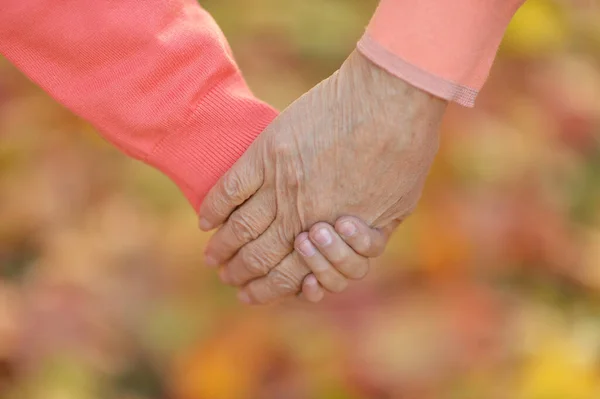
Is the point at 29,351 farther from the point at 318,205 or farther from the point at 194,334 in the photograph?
the point at 318,205

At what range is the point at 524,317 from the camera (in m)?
1.85

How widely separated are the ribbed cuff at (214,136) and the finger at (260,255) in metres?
0.10

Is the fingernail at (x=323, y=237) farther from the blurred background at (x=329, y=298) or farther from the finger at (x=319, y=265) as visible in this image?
the blurred background at (x=329, y=298)

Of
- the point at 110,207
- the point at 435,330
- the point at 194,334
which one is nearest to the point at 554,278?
the point at 435,330

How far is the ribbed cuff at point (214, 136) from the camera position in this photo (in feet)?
3.56

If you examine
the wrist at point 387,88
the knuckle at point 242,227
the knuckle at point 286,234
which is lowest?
the knuckle at point 242,227

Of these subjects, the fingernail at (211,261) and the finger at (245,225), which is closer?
the finger at (245,225)

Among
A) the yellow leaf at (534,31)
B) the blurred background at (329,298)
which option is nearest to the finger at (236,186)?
the blurred background at (329,298)

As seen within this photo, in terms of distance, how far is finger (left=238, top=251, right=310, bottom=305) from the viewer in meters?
1.16

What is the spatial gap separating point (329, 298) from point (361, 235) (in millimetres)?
792

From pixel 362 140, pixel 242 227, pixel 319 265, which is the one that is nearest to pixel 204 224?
pixel 242 227

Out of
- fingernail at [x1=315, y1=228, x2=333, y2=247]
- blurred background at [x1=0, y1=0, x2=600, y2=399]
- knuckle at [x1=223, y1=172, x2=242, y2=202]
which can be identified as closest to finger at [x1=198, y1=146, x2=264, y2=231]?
knuckle at [x1=223, y1=172, x2=242, y2=202]

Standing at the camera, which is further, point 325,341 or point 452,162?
point 452,162

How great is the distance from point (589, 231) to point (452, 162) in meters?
0.37
